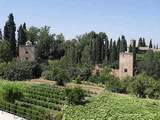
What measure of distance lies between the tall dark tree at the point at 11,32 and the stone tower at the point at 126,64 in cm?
1712

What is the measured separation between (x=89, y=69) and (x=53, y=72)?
4.93 m

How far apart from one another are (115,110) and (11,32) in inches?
1222

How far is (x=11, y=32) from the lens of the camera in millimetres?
55188

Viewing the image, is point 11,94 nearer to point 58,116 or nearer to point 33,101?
point 33,101

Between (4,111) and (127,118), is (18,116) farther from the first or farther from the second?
(127,118)

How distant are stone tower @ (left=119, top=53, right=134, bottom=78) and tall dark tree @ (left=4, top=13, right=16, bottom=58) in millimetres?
17118

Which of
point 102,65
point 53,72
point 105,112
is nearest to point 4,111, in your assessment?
point 105,112

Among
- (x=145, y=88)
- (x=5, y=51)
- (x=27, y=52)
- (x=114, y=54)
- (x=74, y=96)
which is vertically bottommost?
(x=74, y=96)

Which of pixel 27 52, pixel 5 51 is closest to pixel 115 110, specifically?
pixel 27 52

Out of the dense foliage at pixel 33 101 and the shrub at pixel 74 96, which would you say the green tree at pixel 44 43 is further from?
the shrub at pixel 74 96

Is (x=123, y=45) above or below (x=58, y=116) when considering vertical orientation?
above

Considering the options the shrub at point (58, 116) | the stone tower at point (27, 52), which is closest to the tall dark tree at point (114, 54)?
the stone tower at point (27, 52)

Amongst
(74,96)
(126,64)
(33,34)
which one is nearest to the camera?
(74,96)

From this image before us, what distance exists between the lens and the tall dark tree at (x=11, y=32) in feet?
180
